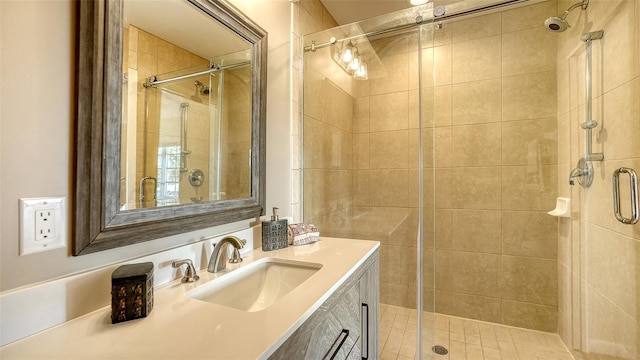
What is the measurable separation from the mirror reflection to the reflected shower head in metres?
1.91

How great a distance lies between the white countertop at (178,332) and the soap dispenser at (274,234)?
45 centimetres

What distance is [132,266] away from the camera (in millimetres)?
742

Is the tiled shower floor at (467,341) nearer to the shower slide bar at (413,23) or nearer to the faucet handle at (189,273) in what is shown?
the faucet handle at (189,273)

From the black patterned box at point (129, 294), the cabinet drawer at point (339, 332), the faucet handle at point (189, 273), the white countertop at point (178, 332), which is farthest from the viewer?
the faucet handle at point (189, 273)

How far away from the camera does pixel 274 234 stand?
4.32ft

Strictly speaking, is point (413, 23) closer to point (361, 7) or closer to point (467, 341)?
point (361, 7)

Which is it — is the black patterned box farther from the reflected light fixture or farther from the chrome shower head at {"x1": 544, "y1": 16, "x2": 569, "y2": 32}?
the chrome shower head at {"x1": 544, "y1": 16, "x2": 569, "y2": 32}

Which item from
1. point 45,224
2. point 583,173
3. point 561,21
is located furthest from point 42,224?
point 561,21

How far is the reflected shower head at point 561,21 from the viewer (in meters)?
1.63

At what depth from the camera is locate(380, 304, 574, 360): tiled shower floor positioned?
5.91 feet

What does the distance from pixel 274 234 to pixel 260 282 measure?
0.78 ft

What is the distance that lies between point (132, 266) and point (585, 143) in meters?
2.34

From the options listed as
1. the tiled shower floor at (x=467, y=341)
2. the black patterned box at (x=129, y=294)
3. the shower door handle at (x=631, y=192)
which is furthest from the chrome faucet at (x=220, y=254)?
the shower door handle at (x=631, y=192)

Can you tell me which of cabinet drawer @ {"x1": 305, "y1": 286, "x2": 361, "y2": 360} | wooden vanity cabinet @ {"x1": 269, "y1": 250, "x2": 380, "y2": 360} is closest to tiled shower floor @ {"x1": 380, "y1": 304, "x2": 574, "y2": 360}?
wooden vanity cabinet @ {"x1": 269, "y1": 250, "x2": 380, "y2": 360}
